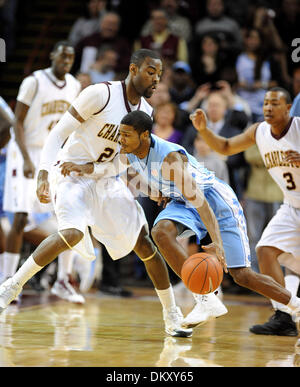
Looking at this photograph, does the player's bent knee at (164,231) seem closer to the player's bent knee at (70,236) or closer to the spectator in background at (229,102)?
the player's bent knee at (70,236)

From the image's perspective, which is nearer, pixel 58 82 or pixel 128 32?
pixel 58 82

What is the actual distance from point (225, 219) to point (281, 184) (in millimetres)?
885

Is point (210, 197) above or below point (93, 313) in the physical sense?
above

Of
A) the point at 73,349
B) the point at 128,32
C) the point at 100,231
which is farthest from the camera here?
the point at 128,32

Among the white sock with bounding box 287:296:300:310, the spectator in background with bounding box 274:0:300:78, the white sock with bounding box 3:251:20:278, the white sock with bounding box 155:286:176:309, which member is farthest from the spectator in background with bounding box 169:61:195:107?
the white sock with bounding box 287:296:300:310

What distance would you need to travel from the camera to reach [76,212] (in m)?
4.53

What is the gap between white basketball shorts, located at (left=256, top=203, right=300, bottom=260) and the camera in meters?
5.07

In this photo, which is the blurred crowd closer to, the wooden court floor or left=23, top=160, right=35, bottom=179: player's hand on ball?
the wooden court floor

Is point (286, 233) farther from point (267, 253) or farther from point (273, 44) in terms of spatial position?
point (273, 44)

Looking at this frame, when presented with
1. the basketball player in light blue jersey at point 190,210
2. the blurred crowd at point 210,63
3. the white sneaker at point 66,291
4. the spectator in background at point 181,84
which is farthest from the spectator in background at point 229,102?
the basketball player in light blue jersey at point 190,210

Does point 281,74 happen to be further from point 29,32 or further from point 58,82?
point 29,32

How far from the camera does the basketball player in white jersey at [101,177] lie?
14.9 ft

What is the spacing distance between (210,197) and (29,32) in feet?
29.9

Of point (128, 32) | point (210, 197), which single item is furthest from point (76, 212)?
point (128, 32)
